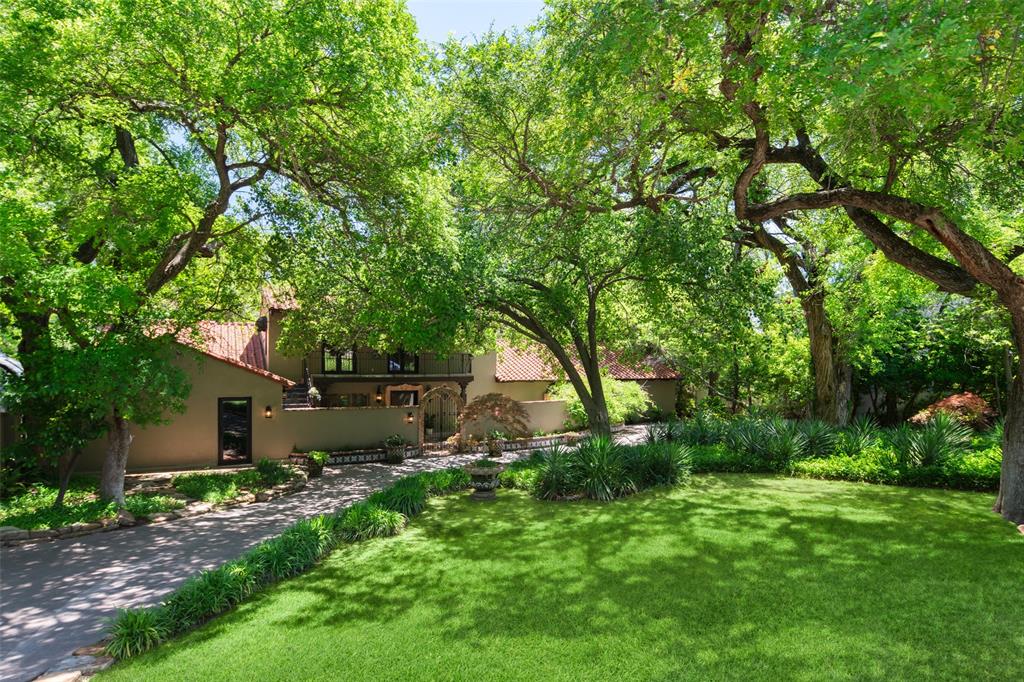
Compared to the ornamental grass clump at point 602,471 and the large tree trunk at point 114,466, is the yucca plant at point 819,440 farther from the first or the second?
the large tree trunk at point 114,466

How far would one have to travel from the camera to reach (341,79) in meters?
10.0

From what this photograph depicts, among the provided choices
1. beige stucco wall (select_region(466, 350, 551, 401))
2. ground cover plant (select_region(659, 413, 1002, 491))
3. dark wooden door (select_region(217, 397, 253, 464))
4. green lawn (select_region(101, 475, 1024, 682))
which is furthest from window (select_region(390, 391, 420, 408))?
green lawn (select_region(101, 475, 1024, 682))

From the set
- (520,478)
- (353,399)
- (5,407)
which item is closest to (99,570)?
(5,407)

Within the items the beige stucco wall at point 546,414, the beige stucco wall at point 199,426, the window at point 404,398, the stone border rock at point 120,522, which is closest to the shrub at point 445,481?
the stone border rock at point 120,522

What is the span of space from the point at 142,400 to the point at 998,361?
946 inches

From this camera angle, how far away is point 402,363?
25312 millimetres

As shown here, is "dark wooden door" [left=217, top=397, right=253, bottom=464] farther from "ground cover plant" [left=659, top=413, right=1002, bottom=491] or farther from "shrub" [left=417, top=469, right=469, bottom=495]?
"ground cover plant" [left=659, top=413, right=1002, bottom=491]

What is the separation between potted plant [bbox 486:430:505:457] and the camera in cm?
2199

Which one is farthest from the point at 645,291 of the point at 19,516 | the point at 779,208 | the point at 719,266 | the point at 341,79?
the point at 19,516

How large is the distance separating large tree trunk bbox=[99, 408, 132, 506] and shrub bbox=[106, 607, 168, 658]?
7097mm

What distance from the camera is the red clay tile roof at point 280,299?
17031mm

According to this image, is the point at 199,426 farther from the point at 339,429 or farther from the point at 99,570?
the point at 99,570

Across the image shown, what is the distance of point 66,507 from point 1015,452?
17.4 m

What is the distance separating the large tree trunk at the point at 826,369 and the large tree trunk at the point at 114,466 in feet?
59.3
